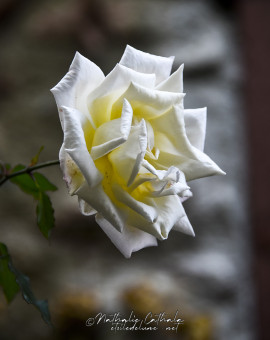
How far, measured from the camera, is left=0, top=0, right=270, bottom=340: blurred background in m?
1.08

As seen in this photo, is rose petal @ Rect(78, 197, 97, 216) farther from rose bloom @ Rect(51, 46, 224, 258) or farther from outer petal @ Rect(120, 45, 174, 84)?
outer petal @ Rect(120, 45, 174, 84)

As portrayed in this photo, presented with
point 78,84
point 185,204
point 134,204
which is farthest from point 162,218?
point 185,204

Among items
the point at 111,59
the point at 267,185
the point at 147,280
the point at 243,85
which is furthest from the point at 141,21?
the point at 147,280

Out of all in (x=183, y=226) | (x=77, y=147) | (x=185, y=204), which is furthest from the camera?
(x=185, y=204)

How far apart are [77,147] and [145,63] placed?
0.14m

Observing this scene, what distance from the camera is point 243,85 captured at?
1.22 m

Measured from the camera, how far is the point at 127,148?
0.41 metres

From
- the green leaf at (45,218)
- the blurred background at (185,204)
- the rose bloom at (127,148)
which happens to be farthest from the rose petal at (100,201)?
the blurred background at (185,204)

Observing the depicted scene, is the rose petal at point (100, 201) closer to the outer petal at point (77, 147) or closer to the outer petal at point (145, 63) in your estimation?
the outer petal at point (77, 147)

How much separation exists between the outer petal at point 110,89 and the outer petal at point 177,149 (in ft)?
0.12

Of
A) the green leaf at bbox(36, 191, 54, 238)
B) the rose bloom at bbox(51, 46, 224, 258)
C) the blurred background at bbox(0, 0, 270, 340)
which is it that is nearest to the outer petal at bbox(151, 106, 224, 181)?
the rose bloom at bbox(51, 46, 224, 258)

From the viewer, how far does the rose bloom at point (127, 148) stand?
0.39 m

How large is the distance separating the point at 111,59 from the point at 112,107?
30.0 inches

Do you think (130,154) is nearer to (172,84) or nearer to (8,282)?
(172,84)
